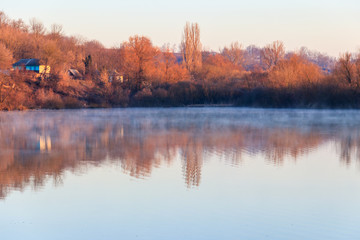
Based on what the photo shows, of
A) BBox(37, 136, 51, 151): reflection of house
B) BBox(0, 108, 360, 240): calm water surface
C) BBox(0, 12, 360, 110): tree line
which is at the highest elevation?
BBox(0, 12, 360, 110): tree line

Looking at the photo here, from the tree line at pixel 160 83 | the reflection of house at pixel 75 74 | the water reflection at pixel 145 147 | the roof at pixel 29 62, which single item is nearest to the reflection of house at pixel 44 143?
the water reflection at pixel 145 147

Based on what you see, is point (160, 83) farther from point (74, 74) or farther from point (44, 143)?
point (44, 143)

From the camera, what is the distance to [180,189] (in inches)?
316

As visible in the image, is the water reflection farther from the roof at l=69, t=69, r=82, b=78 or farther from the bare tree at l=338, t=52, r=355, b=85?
the roof at l=69, t=69, r=82, b=78

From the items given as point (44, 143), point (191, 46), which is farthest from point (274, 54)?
point (44, 143)

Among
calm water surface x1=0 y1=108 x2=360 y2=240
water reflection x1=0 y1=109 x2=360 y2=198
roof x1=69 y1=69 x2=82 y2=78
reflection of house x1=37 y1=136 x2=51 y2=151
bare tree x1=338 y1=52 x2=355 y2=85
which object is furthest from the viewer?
roof x1=69 y1=69 x2=82 y2=78

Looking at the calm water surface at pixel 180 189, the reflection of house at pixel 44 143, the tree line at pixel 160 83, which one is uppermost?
the tree line at pixel 160 83

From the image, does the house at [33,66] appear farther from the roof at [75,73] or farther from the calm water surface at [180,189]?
the calm water surface at [180,189]

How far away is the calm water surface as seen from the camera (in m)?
5.77

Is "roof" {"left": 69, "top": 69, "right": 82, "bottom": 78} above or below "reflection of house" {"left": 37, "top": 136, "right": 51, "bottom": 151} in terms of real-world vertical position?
above

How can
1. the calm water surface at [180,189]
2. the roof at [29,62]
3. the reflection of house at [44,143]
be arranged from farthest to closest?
1. the roof at [29,62]
2. the reflection of house at [44,143]
3. the calm water surface at [180,189]

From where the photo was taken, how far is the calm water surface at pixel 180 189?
5.77 metres

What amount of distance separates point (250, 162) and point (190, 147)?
3.06 metres

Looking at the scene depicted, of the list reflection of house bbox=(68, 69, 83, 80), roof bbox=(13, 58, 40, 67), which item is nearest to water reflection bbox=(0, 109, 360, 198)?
roof bbox=(13, 58, 40, 67)
